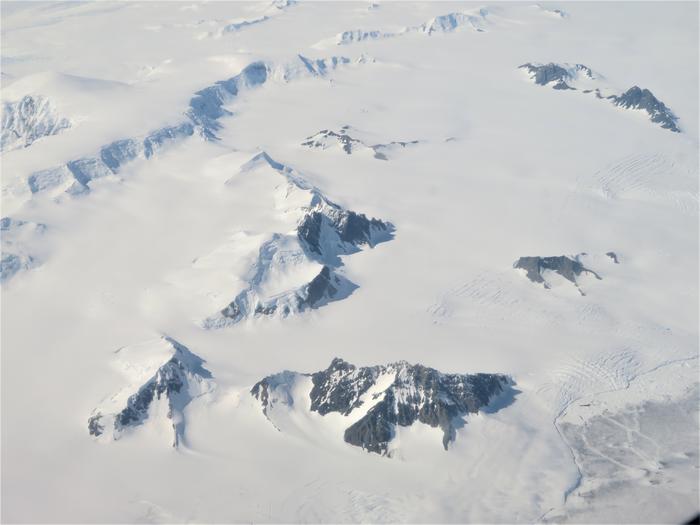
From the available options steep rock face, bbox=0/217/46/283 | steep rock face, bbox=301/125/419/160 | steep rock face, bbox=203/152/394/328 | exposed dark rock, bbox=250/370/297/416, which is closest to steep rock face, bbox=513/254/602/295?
steep rock face, bbox=203/152/394/328

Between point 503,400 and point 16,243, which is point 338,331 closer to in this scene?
point 503,400

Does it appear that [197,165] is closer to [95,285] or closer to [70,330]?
[95,285]

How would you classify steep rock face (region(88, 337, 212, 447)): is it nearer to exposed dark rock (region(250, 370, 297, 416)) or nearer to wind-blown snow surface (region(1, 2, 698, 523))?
wind-blown snow surface (region(1, 2, 698, 523))

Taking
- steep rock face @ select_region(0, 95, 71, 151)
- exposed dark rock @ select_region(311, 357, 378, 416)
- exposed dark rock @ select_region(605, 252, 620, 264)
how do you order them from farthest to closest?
steep rock face @ select_region(0, 95, 71, 151)
exposed dark rock @ select_region(605, 252, 620, 264)
exposed dark rock @ select_region(311, 357, 378, 416)

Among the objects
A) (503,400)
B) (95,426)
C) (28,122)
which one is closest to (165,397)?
(95,426)

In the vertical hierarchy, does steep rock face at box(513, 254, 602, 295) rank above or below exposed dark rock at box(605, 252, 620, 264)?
above

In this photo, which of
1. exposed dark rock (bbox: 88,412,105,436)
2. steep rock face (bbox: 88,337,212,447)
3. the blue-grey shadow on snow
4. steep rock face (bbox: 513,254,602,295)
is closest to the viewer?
exposed dark rock (bbox: 88,412,105,436)

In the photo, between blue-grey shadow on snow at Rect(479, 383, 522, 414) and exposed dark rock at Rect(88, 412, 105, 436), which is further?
blue-grey shadow on snow at Rect(479, 383, 522, 414)

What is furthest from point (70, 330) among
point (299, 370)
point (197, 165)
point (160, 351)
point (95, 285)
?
point (197, 165)
